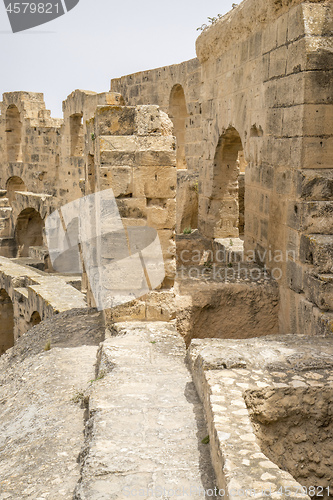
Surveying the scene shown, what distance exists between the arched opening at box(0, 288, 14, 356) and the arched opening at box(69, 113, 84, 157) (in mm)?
5552

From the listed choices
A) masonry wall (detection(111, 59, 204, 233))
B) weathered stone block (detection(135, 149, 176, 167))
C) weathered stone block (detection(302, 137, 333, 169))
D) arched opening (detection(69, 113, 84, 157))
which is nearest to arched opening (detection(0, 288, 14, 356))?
masonry wall (detection(111, 59, 204, 233))

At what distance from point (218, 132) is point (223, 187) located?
92cm

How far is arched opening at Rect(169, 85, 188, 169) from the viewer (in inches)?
573

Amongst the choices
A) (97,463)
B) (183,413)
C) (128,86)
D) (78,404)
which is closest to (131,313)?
(78,404)

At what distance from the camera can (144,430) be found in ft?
9.89

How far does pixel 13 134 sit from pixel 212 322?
1648 centimetres

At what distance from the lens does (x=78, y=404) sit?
365cm

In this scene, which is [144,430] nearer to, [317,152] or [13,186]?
[317,152]

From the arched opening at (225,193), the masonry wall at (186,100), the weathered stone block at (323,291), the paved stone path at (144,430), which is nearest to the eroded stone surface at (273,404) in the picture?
the paved stone path at (144,430)

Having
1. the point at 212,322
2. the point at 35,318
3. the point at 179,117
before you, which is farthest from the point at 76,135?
the point at 212,322

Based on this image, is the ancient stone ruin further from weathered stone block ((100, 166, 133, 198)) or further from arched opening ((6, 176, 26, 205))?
arched opening ((6, 176, 26, 205))

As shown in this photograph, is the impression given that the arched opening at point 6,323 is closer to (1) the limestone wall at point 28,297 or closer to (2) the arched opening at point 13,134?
(1) the limestone wall at point 28,297

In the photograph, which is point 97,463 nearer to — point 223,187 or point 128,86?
point 223,187

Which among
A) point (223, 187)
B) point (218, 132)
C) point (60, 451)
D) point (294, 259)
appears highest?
point (218, 132)
